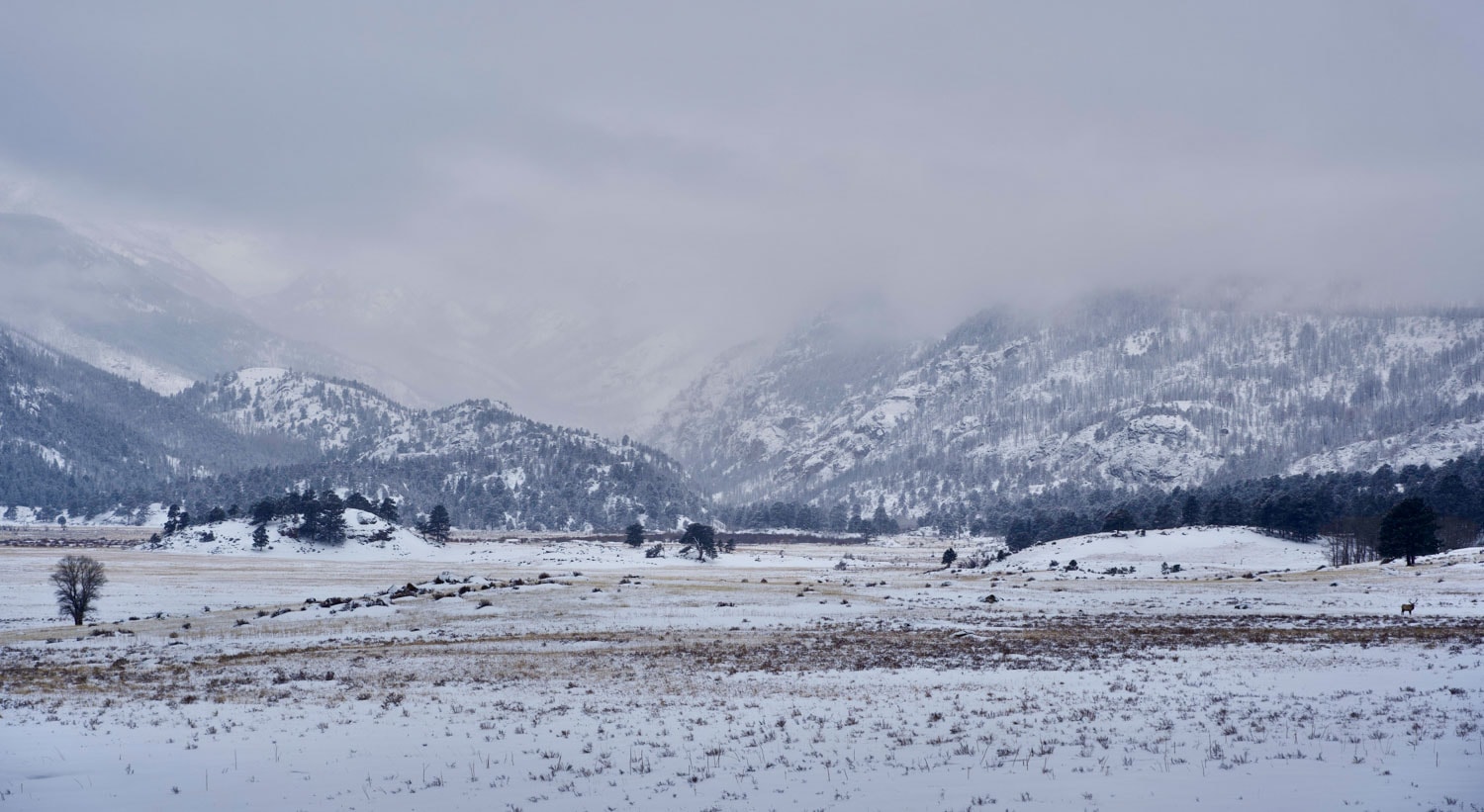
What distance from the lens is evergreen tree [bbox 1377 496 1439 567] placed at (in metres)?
105

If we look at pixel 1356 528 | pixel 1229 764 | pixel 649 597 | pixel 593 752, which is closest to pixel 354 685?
pixel 593 752

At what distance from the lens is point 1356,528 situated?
132 metres

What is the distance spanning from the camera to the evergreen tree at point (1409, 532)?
4144 inches

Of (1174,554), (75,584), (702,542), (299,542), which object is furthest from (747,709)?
(299,542)

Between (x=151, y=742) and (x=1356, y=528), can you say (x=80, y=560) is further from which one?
(x=1356, y=528)

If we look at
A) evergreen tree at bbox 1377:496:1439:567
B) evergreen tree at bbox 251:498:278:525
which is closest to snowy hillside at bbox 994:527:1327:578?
evergreen tree at bbox 1377:496:1439:567

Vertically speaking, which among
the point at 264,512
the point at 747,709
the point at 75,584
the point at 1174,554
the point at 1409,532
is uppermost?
the point at 264,512

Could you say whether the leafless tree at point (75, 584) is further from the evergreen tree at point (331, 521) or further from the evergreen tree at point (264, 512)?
the evergreen tree at point (264, 512)

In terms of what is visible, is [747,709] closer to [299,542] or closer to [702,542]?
[702,542]

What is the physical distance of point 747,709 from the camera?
85.4 feet

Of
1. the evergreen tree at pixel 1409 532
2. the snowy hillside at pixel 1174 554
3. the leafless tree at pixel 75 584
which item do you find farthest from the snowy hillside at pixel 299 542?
the evergreen tree at pixel 1409 532

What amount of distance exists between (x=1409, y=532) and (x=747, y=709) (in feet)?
355

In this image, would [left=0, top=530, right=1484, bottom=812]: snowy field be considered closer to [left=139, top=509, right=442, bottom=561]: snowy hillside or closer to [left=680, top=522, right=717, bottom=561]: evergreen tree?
[left=139, top=509, right=442, bottom=561]: snowy hillside

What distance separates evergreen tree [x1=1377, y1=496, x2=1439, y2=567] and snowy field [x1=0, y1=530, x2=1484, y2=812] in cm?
4726
